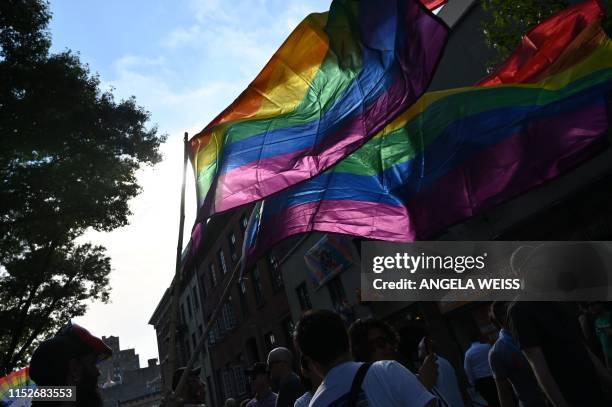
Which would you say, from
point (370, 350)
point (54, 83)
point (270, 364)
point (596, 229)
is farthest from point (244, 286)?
point (370, 350)

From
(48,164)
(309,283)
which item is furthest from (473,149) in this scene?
(309,283)

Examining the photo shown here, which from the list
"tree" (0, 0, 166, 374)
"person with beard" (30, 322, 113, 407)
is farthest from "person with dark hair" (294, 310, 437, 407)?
"tree" (0, 0, 166, 374)

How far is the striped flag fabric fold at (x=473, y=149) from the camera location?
14.3 ft

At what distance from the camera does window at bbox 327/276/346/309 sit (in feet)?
51.8

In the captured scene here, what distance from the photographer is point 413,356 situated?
4156 mm

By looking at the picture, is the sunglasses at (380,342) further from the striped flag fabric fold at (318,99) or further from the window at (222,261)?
the window at (222,261)

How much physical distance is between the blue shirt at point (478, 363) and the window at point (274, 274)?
1491 cm

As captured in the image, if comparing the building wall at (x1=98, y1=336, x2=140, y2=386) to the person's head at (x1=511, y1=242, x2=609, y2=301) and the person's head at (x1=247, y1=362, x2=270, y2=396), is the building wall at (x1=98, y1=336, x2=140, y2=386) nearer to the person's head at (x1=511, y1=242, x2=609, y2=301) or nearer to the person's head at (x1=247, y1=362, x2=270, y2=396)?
the person's head at (x1=247, y1=362, x2=270, y2=396)

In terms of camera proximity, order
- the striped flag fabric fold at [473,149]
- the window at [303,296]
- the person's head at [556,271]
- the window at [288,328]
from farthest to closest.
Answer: the window at [288,328] → the window at [303,296] → the striped flag fabric fold at [473,149] → the person's head at [556,271]

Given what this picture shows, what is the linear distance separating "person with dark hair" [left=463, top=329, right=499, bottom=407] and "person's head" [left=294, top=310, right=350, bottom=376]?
5.13 m

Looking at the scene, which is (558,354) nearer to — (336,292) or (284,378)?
(284,378)

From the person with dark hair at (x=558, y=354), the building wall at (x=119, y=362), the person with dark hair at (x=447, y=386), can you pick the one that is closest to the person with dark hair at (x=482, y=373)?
the person with dark hair at (x=447, y=386)

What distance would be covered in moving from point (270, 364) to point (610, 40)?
16.2 feet

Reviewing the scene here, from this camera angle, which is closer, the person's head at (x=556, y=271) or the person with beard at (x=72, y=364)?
the person with beard at (x=72, y=364)
